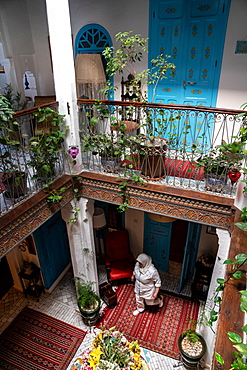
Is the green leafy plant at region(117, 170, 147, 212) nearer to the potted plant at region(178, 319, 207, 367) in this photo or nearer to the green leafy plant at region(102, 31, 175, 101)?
the green leafy plant at region(102, 31, 175, 101)

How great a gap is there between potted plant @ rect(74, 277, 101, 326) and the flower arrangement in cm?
112

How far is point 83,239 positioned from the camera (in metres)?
5.42

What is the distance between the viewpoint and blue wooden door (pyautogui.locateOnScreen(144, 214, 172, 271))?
22.6ft

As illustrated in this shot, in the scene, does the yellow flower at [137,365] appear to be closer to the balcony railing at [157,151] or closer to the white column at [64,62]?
the balcony railing at [157,151]

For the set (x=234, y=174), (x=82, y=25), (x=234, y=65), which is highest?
(x=82, y=25)

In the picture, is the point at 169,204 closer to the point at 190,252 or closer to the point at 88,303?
the point at 190,252

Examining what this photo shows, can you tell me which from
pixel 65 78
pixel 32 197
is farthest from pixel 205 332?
pixel 65 78

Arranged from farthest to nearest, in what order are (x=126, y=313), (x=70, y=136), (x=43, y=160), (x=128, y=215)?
1. (x=128, y=215)
2. (x=126, y=313)
3. (x=70, y=136)
4. (x=43, y=160)

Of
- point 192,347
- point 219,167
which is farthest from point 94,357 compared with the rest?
point 219,167

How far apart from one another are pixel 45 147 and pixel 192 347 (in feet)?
13.8

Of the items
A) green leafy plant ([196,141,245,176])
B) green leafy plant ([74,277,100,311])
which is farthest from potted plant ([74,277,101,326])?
green leafy plant ([196,141,245,176])

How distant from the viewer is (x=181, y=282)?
632 cm

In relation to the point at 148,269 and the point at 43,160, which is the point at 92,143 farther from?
the point at 148,269

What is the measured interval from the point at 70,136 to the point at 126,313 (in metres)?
3.95
